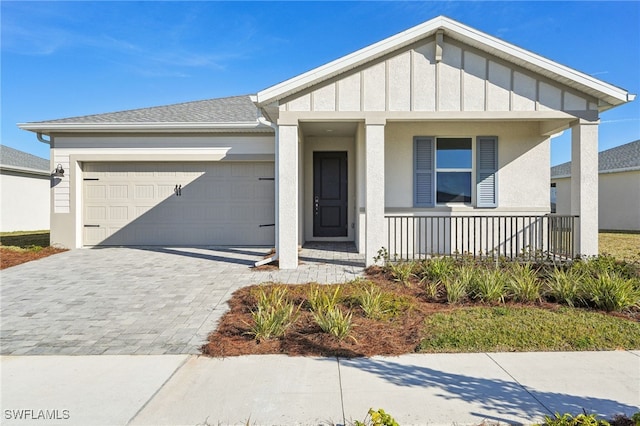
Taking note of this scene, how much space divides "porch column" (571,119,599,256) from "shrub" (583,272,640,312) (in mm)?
2068

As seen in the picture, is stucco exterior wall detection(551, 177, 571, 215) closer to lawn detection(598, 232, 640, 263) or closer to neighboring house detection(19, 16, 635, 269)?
lawn detection(598, 232, 640, 263)

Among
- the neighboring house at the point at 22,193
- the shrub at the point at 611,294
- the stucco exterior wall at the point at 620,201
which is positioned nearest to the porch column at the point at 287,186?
the shrub at the point at 611,294

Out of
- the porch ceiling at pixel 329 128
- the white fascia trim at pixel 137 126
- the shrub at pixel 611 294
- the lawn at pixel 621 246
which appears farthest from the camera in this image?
the white fascia trim at pixel 137 126

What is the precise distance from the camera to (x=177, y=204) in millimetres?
10961

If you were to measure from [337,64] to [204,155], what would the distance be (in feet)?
17.0

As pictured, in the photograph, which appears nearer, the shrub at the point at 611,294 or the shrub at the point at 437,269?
the shrub at the point at 611,294

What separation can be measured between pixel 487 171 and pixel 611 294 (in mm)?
4423

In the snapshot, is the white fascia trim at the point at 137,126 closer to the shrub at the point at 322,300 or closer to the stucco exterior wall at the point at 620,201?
the shrub at the point at 322,300

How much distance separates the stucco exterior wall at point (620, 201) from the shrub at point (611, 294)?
14928 mm

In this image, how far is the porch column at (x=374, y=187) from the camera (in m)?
7.54

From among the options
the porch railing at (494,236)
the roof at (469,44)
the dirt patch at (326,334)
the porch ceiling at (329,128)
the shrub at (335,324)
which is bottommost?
the dirt patch at (326,334)

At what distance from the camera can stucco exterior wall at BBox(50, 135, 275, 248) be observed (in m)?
10.8

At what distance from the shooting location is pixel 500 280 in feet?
19.1

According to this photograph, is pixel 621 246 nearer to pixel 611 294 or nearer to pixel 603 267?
pixel 603 267
